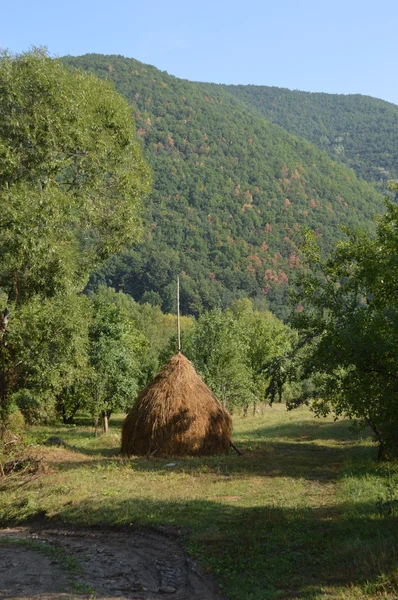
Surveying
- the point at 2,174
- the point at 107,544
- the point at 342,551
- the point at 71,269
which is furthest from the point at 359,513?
the point at 2,174

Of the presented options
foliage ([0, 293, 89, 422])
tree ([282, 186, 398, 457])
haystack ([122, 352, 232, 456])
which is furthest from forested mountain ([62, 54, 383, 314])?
foliage ([0, 293, 89, 422])

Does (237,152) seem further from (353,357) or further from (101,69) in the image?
(353,357)

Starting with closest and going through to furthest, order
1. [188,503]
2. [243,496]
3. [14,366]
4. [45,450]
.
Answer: [188,503]
[243,496]
[14,366]
[45,450]

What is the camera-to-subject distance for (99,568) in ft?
30.5

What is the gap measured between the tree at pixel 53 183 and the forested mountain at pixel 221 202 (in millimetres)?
95206

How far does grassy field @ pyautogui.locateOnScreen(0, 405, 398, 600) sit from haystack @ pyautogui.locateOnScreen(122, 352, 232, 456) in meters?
0.89

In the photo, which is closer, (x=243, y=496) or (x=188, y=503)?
(x=188, y=503)

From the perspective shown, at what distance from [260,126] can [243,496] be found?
193952 millimetres

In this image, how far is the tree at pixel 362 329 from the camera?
10.5 metres

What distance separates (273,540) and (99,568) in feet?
A: 9.22

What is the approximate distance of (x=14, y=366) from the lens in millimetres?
18109

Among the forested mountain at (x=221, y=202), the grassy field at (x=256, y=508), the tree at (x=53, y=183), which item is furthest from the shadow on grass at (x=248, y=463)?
the forested mountain at (x=221, y=202)

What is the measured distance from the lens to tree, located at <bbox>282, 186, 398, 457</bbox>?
34.5 ft

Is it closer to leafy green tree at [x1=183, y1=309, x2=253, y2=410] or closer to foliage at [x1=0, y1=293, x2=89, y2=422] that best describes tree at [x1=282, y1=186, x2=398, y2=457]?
foliage at [x1=0, y1=293, x2=89, y2=422]
